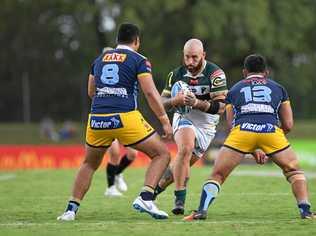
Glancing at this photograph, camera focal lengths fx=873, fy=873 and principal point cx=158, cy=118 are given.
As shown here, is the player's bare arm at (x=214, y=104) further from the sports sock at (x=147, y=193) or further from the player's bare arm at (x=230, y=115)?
the sports sock at (x=147, y=193)

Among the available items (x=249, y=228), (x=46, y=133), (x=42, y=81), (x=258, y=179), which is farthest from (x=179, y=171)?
(x=42, y=81)

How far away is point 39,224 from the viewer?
999 centimetres

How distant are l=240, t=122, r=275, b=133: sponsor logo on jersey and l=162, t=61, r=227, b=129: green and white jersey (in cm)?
144

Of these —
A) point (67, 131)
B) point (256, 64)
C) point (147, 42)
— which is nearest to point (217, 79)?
point (256, 64)

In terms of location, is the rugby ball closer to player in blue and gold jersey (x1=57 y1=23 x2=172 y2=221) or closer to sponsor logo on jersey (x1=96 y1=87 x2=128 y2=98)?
player in blue and gold jersey (x1=57 y1=23 x2=172 y2=221)

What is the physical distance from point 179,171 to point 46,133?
121 ft

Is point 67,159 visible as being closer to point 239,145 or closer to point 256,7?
point 256,7

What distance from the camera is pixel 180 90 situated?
1145cm

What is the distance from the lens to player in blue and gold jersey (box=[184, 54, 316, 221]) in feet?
33.4

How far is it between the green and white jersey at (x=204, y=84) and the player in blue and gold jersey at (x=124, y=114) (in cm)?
148

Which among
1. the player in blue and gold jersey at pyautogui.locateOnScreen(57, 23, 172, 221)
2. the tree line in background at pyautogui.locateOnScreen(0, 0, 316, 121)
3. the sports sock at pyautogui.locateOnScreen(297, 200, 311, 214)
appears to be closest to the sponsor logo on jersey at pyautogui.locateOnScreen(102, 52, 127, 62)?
the player in blue and gold jersey at pyautogui.locateOnScreen(57, 23, 172, 221)

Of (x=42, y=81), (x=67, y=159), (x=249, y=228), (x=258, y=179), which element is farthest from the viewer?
(x=42, y=81)

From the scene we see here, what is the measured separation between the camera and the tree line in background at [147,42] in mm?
43656

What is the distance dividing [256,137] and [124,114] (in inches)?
61.3
